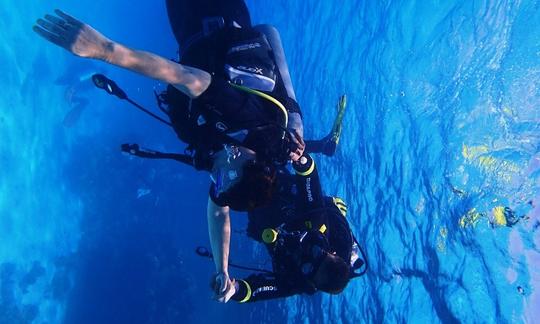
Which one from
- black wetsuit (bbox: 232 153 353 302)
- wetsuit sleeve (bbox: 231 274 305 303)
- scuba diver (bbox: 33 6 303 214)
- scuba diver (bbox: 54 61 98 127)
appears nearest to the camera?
scuba diver (bbox: 33 6 303 214)

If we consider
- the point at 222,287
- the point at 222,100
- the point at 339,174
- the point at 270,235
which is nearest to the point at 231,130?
the point at 222,100

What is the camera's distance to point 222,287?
4.86 m

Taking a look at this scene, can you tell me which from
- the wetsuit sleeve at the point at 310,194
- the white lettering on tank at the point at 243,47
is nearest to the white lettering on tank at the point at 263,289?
the wetsuit sleeve at the point at 310,194

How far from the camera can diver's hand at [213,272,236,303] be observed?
A: 4.84 m

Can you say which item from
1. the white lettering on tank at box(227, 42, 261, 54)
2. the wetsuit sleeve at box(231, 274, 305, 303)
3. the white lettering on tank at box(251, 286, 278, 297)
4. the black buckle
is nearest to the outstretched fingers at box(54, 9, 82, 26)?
the white lettering on tank at box(227, 42, 261, 54)

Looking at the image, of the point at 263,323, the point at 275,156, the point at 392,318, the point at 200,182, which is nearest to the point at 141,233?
the point at 200,182

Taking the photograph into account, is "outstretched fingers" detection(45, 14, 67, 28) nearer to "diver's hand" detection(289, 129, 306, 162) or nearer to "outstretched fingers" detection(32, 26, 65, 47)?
"outstretched fingers" detection(32, 26, 65, 47)

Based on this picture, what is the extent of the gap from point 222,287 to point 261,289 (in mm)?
682

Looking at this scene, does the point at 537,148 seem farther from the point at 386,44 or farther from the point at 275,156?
the point at 275,156

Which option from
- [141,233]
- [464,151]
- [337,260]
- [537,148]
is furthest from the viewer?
[141,233]

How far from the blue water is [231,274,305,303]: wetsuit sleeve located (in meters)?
2.98

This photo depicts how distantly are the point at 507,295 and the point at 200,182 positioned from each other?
1761 cm

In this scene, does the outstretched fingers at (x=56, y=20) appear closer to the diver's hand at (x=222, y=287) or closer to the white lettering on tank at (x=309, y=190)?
the diver's hand at (x=222, y=287)

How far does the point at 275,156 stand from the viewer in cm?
408
